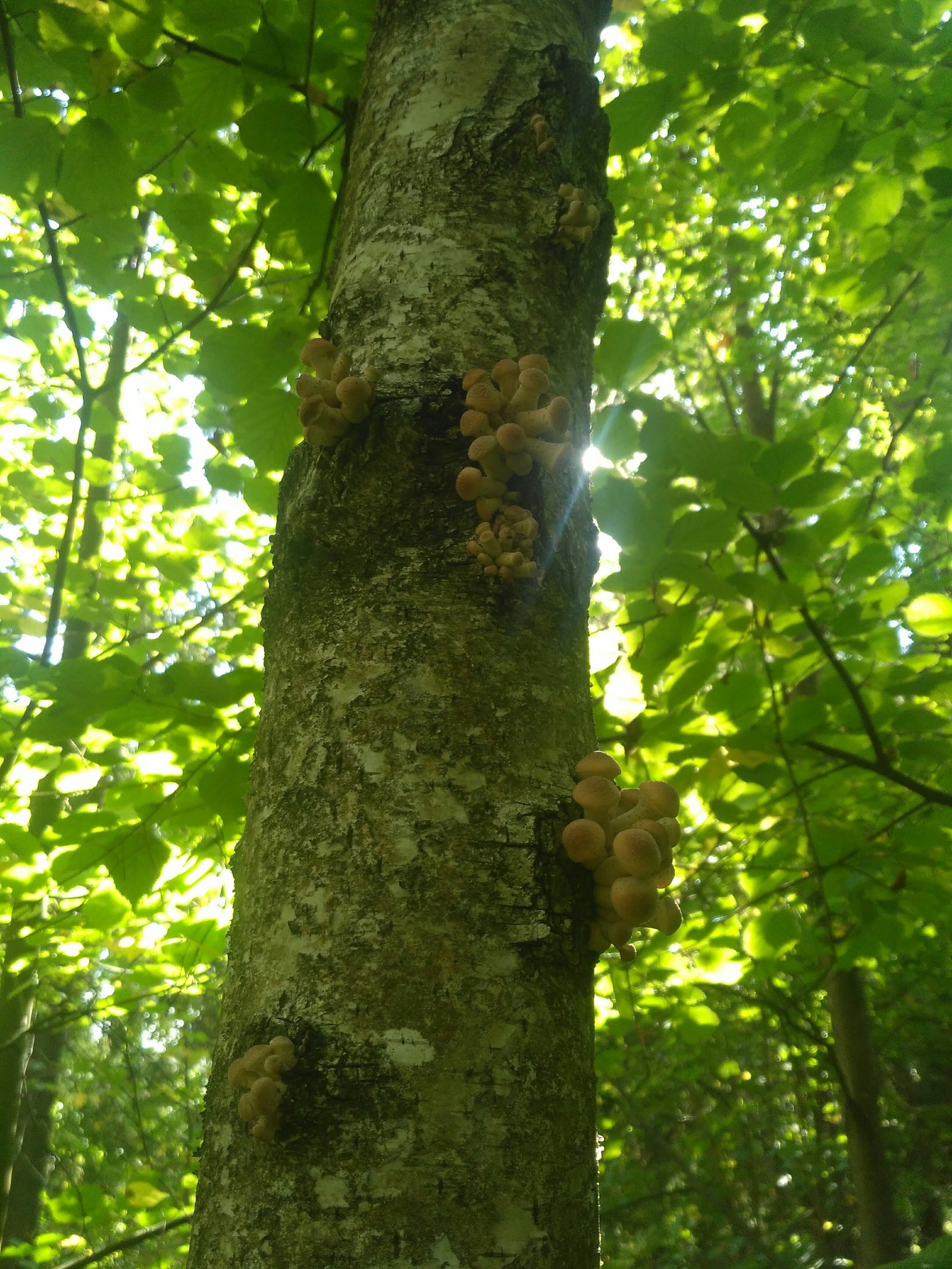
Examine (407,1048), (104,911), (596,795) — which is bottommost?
(407,1048)

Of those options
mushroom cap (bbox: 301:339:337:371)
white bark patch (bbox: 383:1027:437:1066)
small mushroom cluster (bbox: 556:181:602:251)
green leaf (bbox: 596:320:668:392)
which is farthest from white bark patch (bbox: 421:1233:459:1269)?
green leaf (bbox: 596:320:668:392)

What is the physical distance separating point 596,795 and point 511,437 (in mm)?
423

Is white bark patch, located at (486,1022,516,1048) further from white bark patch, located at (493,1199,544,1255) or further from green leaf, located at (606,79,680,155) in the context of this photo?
green leaf, located at (606,79,680,155)

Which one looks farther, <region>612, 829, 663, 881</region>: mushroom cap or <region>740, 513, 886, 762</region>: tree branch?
<region>740, 513, 886, 762</region>: tree branch

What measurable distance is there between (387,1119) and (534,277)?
1.05 meters

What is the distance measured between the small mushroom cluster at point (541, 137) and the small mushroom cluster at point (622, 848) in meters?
0.93

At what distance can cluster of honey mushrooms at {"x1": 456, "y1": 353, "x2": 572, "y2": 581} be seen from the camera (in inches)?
36.4

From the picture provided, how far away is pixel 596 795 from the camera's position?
2.77 feet

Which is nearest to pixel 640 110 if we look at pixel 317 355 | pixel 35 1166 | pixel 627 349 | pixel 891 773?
pixel 627 349

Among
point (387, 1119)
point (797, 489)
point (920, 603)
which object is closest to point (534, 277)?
point (797, 489)

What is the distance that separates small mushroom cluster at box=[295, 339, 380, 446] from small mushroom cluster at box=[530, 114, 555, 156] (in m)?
0.49

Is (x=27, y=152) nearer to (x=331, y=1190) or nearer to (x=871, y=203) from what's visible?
(x=331, y=1190)

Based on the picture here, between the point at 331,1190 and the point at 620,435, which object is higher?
the point at 620,435

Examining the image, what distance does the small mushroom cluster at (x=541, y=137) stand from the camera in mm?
1215
